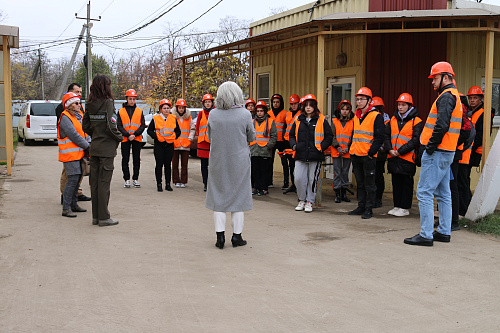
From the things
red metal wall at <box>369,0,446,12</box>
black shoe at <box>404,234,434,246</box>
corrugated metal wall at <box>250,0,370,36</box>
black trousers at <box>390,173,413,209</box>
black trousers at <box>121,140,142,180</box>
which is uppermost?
corrugated metal wall at <box>250,0,370,36</box>

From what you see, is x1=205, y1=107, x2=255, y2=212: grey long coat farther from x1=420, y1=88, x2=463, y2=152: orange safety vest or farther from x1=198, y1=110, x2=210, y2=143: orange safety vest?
x1=198, y1=110, x2=210, y2=143: orange safety vest

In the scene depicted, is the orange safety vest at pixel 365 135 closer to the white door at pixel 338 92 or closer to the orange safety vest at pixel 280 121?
the orange safety vest at pixel 280 121

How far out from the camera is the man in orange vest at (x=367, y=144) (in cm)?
855

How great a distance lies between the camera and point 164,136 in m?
11.2

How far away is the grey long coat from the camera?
653cm

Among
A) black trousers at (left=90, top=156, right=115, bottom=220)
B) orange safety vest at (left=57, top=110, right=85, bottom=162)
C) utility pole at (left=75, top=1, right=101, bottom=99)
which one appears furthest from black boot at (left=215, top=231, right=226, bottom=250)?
utility pole at (left=75, top=1, right=101, bottom=99)

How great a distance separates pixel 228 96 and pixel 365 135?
294cm

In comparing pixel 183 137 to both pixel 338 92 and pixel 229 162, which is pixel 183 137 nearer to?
pixel 338 92

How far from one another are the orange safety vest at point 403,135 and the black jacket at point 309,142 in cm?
99

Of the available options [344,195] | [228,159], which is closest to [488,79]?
[344,195]

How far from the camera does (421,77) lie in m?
10.9

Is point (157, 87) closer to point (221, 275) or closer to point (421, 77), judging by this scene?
point (421, 77)

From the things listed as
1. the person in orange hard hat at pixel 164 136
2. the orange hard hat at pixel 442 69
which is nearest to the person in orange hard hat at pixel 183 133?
the person in orange hard hat at pixel 164 136

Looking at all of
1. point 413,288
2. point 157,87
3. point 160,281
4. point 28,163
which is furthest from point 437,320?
point 157,87
